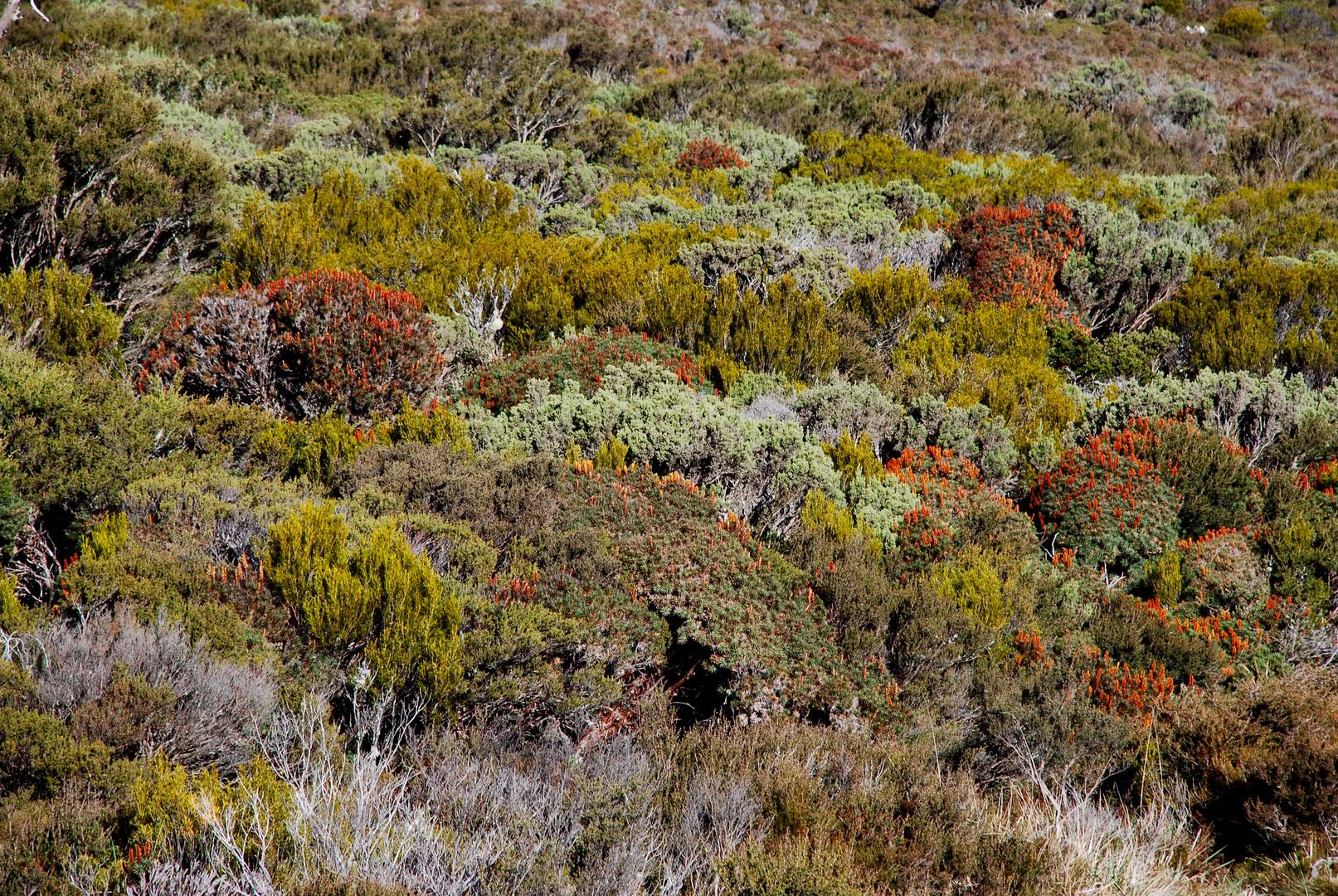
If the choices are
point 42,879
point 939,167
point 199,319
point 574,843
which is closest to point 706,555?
point 574,843

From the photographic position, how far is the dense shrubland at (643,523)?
129 inches

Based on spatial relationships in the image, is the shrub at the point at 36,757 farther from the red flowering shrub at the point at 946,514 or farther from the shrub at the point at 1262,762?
the shrub at the point at 1262,762

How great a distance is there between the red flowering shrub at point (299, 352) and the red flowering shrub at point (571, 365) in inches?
20.4

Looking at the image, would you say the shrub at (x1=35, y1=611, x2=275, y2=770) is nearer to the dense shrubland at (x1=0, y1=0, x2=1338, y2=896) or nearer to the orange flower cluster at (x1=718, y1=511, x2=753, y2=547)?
the dense shrubland at (x1=0, y1=0, x2=1338, y2=896)

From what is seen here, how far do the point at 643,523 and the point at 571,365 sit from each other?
2.29 meters

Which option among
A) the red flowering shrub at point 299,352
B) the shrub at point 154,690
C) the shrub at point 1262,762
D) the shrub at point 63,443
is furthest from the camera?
the red flowering shrub at point 299,352

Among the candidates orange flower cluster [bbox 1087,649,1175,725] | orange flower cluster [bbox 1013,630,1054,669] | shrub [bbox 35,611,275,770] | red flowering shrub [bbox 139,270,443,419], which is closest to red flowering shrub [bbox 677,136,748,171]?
red flowering shrub [bbox 139,270,443,419]

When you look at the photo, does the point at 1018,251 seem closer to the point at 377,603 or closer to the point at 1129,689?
the point at 1129,689

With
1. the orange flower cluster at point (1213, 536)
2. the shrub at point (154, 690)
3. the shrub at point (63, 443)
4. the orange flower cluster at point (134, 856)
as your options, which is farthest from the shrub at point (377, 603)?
the orange flower cluster at point (1213, 536)

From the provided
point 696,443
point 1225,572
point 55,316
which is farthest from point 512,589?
point 1225,572

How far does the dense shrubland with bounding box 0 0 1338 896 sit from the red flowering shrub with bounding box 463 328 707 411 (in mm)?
49

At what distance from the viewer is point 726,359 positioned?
796 cm

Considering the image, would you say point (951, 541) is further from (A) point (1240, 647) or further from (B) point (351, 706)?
(B) point (351, 706)

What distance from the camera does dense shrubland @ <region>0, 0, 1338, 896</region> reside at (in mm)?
3277
